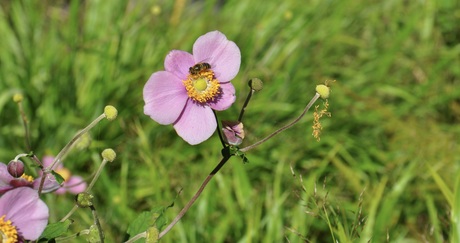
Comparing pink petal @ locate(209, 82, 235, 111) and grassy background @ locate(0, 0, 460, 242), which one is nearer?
pink petal @ locate(209, 82, 235, 111)

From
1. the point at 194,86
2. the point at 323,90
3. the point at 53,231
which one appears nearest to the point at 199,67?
the point at 194,86

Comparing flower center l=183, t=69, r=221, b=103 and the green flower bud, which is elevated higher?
flower center l=183, t=69, r=221, b=103

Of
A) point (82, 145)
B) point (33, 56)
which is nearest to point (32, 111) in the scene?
point (33, 56)

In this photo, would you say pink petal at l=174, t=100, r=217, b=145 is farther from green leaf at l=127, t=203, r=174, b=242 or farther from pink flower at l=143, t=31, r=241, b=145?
green leaf at l=127, t=203, r=174, b=242

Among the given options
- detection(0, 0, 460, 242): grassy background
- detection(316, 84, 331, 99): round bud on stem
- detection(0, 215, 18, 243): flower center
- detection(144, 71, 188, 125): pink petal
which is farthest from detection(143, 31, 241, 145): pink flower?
detection(0, 0, 460, 242): grassy background

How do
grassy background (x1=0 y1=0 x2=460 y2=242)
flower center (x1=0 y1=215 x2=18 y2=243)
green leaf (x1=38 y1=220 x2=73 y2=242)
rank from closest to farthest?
flower center (x1=0 y1=215 x2=18 y2=243)
green leaf (x1=38 y1=220 x2=73 y2=242)
grassy background (x1=0 y1=0 x2=460 y2=242)

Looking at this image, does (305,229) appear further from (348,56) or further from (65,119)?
(348,56)

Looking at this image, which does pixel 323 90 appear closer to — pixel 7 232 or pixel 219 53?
pixel 219 53
